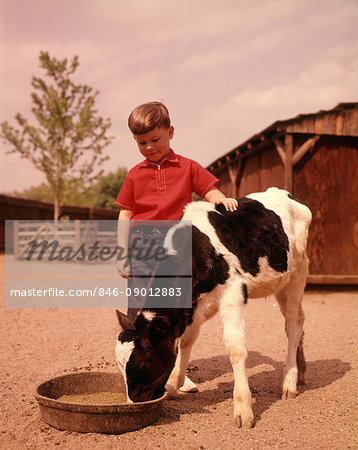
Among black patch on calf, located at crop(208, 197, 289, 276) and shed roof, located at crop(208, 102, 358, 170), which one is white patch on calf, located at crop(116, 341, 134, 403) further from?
shed roof, located at crop(208, 102, 358, 170)

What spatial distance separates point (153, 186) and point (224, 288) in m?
1.12

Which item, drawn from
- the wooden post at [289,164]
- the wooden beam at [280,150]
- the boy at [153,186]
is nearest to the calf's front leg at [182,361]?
the boy at [153,186]

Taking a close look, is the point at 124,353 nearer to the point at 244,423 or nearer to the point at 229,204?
the point at 244,423

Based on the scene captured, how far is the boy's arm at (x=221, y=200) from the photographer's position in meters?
3.96

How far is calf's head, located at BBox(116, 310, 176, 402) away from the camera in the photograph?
3.29 meters

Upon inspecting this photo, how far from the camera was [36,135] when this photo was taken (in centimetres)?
2202

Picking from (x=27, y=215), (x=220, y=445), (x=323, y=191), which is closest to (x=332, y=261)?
(x=323, y=191)

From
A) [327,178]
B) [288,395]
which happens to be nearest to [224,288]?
[288,395]

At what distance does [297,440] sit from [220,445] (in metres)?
0.57

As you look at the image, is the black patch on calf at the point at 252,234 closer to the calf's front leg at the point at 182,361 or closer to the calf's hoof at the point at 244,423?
the calf's front leg at the point at 182,361

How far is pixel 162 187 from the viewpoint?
406 centimetres

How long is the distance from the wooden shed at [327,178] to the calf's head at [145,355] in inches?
285

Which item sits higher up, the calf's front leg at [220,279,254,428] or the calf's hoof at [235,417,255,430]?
the calf's front leg at [220,279,254,428]

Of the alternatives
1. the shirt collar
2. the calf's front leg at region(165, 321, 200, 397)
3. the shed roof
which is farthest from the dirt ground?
the shed roof
